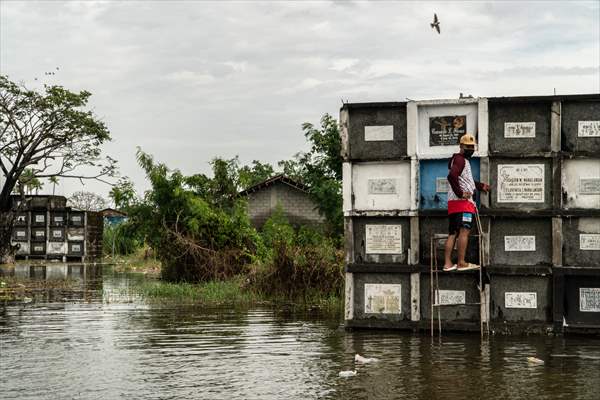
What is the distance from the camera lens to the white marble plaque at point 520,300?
1005cm

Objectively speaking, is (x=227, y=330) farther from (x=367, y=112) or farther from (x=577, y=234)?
(x=577, y=234)

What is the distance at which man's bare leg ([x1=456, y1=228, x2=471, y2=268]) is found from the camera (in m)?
9.83

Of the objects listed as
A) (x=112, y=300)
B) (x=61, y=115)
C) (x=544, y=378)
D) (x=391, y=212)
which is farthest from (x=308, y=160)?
(x=544, y=378)

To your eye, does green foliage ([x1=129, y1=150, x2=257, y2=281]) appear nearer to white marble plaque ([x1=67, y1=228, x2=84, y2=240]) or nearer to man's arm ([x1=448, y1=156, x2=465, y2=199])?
man's arm ([x1=448, y1=156, x2=465, y2=199])

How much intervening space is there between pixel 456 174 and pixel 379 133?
1227 mm

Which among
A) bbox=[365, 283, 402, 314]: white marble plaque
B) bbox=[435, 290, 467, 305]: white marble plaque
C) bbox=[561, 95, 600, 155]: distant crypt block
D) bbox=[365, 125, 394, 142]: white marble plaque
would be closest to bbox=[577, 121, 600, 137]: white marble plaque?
bbox=[561, 95, 600, 155]: distant crypt block

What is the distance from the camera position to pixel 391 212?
34.2 ft

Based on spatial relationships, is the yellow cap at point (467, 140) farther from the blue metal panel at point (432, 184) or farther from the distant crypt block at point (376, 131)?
the distant crypt block at point (376, 131)

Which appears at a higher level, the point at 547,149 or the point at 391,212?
the point at 547,149

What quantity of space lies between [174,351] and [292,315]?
373cm

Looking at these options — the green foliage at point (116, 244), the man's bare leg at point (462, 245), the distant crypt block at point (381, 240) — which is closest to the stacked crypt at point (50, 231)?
the green foliage at point (116, 244)

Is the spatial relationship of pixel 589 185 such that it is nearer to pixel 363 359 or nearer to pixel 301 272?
pixel 363 359

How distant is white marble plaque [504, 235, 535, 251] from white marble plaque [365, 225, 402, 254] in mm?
1188

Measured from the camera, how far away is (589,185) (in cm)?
992
